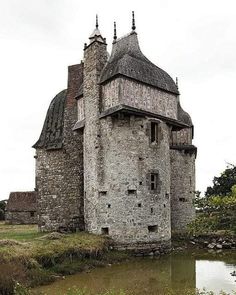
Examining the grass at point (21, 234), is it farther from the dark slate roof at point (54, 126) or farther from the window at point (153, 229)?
the window at point (153, 229)

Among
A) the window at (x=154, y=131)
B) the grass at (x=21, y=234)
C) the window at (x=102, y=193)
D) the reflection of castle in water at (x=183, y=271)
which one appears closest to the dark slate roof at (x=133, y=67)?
the window at (x=154, y=131)

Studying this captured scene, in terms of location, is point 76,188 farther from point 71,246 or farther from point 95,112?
point 71,246

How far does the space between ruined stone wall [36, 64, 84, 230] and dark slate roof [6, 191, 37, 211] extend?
839 inches

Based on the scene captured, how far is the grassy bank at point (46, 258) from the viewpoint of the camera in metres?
15.0

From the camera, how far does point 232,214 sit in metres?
9.30

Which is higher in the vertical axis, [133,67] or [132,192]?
[133,67]

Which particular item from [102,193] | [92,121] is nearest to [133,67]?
[92,121]

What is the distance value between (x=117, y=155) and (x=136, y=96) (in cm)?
366

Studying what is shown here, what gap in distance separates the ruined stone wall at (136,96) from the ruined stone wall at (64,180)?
18.5 ft

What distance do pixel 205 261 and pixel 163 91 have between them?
34.4ft

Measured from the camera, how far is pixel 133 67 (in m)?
24.7

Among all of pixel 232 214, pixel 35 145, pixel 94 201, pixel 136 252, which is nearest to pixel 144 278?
pixel 136 252

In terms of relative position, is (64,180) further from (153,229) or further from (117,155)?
(153,229)

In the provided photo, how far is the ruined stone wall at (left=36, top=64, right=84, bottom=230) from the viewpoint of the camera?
95.1 ft
